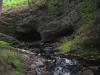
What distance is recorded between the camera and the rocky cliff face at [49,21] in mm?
17281

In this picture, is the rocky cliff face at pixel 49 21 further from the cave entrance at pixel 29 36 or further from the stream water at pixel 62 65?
the stream water at pixel 62 65

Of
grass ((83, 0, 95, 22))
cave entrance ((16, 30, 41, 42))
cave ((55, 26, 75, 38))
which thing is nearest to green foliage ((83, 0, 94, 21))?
grass ((83, 0, 95, 22))

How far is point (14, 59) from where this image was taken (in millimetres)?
10461

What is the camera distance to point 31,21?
19562mm

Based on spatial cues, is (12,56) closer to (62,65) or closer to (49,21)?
(62,65)

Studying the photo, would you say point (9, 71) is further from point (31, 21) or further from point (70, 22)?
point (31, 21)

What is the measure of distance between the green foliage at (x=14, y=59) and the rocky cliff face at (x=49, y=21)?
623 centimetres

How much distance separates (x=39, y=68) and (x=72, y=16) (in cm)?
680

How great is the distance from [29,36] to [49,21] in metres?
2.55

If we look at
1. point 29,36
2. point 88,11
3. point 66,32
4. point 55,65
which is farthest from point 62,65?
point 29,36

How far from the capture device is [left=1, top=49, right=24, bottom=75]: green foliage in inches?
374

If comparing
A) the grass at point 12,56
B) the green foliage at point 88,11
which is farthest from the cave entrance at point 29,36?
the grass at point 12,56

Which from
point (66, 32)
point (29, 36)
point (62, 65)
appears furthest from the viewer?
point (29, 36)

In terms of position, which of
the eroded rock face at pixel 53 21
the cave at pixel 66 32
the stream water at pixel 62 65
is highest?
the eroded rock face at pixel 53 21
